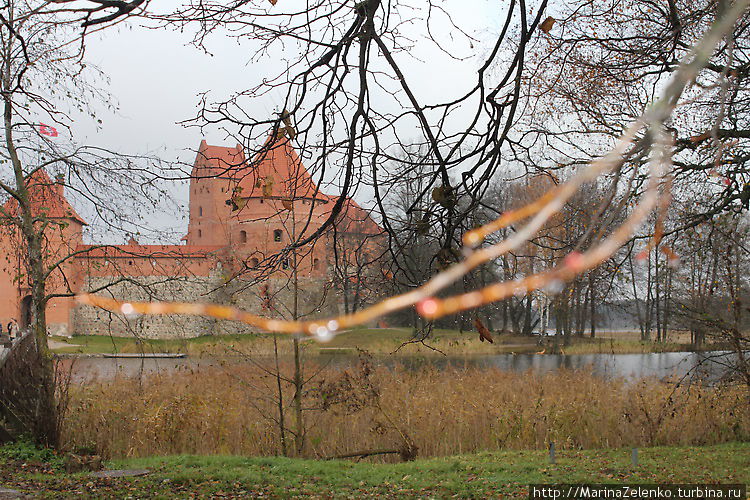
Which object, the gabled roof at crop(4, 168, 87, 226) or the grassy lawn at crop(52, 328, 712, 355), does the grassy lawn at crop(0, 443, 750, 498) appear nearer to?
the gabled roof at crop(4, 168, 87, 226)

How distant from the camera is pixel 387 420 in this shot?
8.04m

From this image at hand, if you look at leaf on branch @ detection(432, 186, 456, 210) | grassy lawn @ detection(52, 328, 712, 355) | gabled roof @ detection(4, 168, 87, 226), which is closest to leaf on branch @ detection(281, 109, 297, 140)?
leaf on branch @ detection(432, 186, 456, 210)

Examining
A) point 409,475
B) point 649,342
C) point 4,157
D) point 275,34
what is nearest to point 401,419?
point 409,475

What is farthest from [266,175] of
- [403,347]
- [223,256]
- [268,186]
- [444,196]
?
[403,347]

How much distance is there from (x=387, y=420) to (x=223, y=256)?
4546mm

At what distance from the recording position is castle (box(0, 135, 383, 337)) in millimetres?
2908

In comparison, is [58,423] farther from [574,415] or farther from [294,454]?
[574,415]

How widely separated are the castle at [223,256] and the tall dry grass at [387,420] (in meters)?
1.13

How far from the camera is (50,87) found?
283 inches

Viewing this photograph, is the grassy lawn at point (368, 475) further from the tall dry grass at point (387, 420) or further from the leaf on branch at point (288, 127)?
the leaf on branch at point (288, 127)

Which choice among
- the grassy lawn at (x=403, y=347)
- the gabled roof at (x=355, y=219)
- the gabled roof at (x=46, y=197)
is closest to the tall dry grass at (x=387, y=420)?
the gabled roof at (x=46, y=197)

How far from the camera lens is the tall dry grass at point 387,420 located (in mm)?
7555

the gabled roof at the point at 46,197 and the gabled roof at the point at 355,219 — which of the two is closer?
the gabled roof at the point at 355,219

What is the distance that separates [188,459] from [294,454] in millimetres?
1381
